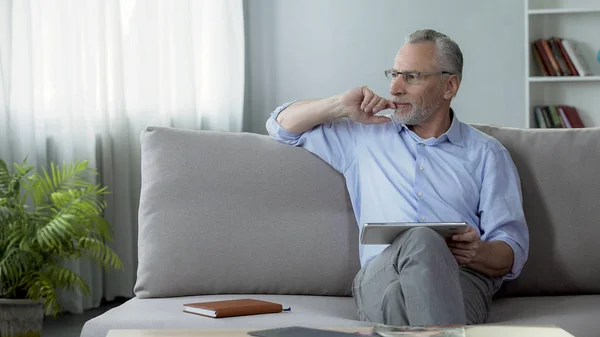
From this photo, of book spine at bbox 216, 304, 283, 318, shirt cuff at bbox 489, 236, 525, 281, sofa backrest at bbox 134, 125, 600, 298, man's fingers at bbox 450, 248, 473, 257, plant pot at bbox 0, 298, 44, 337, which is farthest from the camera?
plant pot at bbox 0, 298, 44, 337

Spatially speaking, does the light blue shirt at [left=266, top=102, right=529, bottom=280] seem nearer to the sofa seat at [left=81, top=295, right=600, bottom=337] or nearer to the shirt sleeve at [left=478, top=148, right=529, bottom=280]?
the shirt sleeve at [left=478, top=148, right=529, bottom=280]

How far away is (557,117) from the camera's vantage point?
15.5ft

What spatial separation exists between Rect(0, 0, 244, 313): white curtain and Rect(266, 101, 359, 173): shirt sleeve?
1.99 m

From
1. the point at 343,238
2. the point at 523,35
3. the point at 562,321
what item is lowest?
the point at 562,321

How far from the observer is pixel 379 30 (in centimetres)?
493

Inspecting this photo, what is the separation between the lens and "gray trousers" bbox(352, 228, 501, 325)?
5.73ft

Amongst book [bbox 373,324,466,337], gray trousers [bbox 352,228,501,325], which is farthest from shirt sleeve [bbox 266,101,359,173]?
book [bbox 373,324,466,337]

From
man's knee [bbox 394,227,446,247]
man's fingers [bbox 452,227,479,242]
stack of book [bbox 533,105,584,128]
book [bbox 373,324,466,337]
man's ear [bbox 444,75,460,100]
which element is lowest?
book [bbox 373,324,466,337]

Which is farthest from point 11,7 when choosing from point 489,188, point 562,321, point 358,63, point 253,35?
point 562,321

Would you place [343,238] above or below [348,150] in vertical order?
below

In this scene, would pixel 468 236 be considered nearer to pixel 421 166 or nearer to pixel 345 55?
pixel 421 166

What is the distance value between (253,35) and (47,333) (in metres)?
2.14

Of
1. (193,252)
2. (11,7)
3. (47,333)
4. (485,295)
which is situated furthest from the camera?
(11,7)

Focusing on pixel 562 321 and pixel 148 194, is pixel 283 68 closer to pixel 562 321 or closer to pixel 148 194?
pixel 148 194
